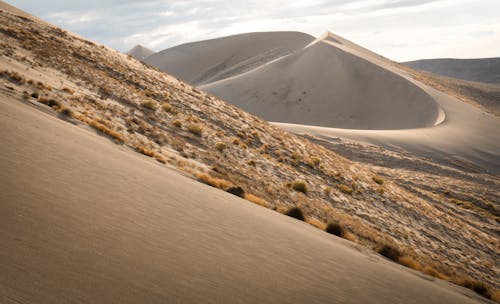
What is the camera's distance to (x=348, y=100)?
64375 millimetres

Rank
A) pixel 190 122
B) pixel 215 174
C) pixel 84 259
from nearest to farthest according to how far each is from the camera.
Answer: pixel 84 259, pixel 215 174, pixel 190 122

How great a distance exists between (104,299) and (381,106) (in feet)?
210

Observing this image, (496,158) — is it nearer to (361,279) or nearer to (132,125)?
(132,125)

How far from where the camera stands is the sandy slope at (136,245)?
3395 mm

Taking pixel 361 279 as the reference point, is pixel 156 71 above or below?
above

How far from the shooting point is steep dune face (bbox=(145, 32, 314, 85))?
120688 mm

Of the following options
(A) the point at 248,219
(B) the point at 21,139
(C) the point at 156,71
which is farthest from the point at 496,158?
(B) the point at 21,139

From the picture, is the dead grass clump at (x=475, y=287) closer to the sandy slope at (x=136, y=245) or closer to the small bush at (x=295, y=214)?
the sandy slope at (x=136, y=245)

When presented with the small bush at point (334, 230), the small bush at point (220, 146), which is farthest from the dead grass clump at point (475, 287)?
the small bush at point (220, 146)

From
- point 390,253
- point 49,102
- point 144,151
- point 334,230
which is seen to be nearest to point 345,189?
point 334,230

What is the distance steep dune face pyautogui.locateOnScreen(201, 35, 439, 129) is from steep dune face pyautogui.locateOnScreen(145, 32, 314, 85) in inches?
1540

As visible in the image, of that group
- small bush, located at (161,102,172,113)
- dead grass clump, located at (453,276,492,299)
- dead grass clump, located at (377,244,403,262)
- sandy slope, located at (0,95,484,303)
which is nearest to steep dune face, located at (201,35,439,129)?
small bush, located at (161,102,172,113)

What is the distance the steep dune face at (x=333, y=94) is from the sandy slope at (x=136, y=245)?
5290cm

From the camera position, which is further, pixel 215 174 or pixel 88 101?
pixel 88 101
